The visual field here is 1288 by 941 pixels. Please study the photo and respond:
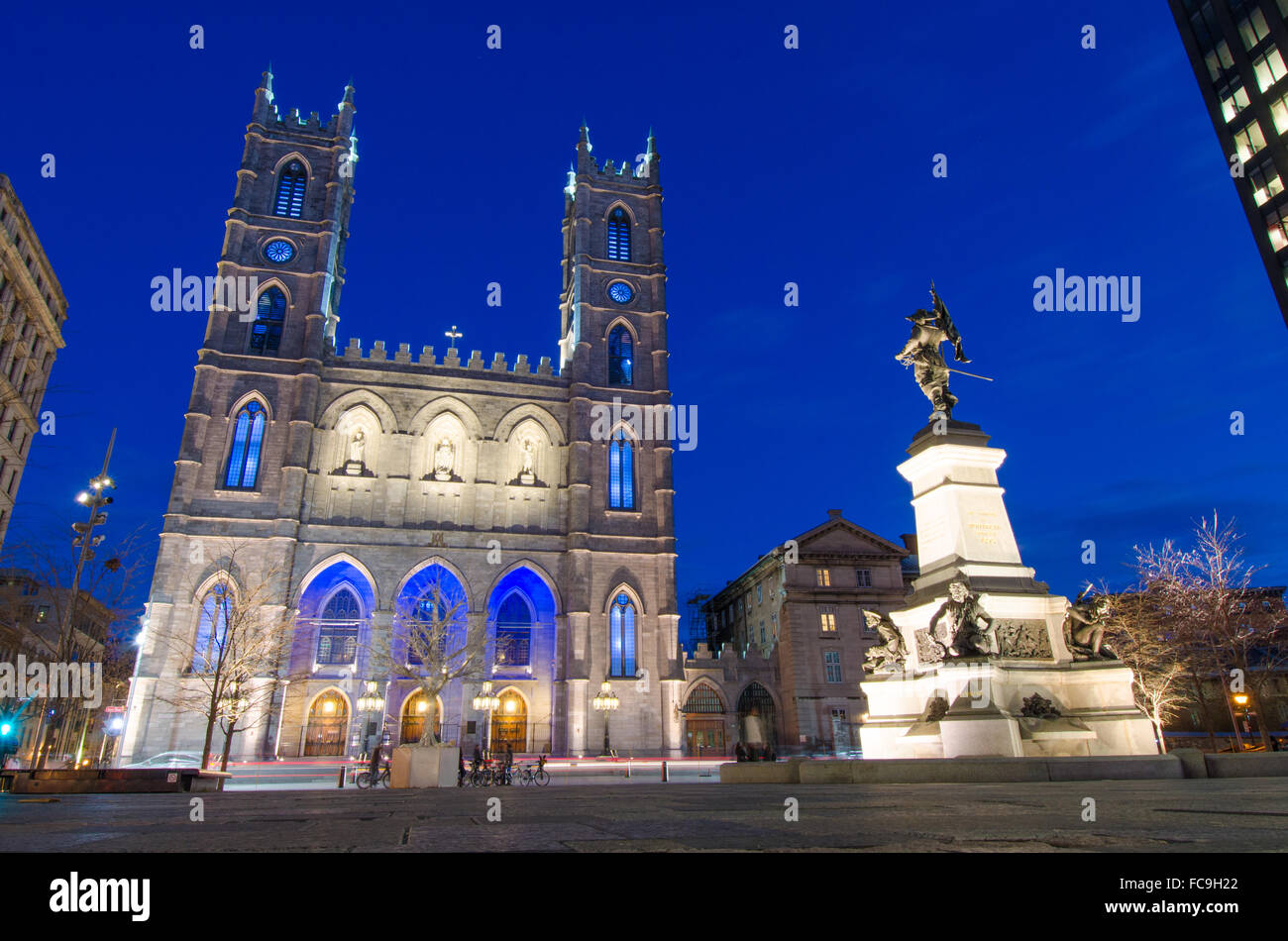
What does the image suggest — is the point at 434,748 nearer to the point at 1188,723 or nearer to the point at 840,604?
the point at 840,604

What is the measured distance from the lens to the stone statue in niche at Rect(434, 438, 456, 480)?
3878cm

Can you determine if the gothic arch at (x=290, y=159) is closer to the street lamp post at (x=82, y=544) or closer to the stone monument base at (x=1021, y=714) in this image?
the street lamp post at (x=82, y=544)

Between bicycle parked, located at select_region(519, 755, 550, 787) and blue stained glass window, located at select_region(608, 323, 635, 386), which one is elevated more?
blue stained glass window, located at select_region(608, 323, 635, 386)

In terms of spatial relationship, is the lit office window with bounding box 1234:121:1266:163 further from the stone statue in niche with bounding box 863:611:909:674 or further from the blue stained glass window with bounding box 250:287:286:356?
the blue stained glass window with bounding box 250:287:286:356

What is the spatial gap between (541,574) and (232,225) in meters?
23.4

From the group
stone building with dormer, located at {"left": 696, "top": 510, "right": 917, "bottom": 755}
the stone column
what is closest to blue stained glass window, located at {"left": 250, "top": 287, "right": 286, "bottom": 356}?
the stone column

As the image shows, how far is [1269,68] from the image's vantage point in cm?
4309

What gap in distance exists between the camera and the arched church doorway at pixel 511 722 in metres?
35.9

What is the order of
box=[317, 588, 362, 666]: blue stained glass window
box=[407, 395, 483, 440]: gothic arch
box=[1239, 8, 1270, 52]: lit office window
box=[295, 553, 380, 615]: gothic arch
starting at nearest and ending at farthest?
box=[295, 553, 380, 615]: gothic arch < box=[317, 588, 362, 666]: blue stained glass window < box=[407, 395, 483, 440]: gothic arch < box=[1239, 8, 1270, 52]: lit office window

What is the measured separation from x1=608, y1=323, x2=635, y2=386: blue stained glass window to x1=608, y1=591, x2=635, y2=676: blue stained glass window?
11.9 meters

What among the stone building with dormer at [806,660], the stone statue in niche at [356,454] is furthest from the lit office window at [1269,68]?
the stone statue in niche at [356,454]

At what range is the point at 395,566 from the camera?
119 feet

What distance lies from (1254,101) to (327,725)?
2284 inches

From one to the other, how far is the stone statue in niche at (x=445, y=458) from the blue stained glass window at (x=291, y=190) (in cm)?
1483
